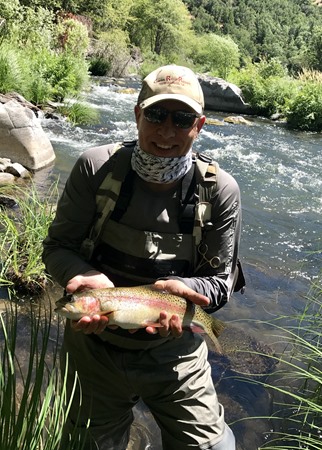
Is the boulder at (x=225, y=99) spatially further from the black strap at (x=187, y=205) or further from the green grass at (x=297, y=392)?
the black strap at (x=187, y=205)

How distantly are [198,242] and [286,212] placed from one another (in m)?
7.32

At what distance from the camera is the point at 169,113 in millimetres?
2006

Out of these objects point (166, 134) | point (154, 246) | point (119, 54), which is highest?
point (166, 134)

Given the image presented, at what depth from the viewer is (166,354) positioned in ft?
6.99

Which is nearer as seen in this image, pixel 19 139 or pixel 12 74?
pixel 19 139

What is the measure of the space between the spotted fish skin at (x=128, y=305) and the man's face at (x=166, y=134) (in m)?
0.59

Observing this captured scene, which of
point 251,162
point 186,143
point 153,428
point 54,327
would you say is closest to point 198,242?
point 186,143

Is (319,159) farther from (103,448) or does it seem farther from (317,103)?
(103,448)

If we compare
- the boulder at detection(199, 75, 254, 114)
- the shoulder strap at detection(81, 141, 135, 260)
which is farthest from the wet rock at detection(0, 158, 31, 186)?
the boulder at detection(199, 75, 254, 114)

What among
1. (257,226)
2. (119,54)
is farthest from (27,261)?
(119,54)

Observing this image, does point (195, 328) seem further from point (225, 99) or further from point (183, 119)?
point (225, 99)

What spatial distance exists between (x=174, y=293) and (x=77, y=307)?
405mm

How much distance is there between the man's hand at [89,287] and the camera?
182 cm

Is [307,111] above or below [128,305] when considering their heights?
below
